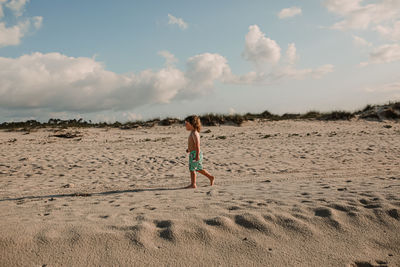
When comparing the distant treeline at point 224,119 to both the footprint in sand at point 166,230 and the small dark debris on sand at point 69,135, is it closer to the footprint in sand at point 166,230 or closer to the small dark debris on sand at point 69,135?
the small dark debris on sand at point 69,135

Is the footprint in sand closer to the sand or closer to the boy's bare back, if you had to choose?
the sand

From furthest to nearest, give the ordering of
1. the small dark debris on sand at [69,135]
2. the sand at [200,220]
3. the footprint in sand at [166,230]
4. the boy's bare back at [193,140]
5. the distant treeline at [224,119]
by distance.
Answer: the distant treeline at [224,119]
the small dark debris on sand at [69,135]
the boy's bare back at [193,140]
the footprint in sand at [166,230]
the sand at [200,220]

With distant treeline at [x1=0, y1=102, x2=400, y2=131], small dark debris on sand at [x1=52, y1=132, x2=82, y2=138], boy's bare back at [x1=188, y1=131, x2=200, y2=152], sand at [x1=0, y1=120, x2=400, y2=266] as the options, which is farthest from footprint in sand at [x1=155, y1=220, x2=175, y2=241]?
distant treeline at [x1=0, y1=102, x2=400, y2=131]

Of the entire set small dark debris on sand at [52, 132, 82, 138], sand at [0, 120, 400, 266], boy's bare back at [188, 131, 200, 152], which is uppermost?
boy's bare back at [188, 131, 200, 152]

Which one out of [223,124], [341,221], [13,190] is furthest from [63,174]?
[223,124]

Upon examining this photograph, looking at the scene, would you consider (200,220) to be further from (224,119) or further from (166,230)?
(224,119)

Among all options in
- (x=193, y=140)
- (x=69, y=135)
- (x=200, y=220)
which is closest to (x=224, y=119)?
(x=69, y=135)

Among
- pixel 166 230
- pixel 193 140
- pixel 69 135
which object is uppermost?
pixel 193 140

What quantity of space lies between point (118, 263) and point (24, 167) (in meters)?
7.84

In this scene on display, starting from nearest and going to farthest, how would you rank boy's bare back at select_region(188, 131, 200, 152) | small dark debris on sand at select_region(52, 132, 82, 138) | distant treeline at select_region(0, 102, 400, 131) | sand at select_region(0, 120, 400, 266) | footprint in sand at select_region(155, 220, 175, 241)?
sand at select_region(0, 120, 400, 266)
footprint in sand at select_region(155, 220, 175, 241)
boy's bare back at select_region(188, 131, 200, 152)
small dark debris on sand at select_region(52, 132, 82, 138)
distant treeline at select_region(0, 102, 400, 131)

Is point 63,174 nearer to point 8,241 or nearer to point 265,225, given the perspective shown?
point 8,241

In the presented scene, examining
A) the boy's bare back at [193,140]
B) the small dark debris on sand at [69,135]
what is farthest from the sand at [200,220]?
the small dark debris on sand at [69,135]

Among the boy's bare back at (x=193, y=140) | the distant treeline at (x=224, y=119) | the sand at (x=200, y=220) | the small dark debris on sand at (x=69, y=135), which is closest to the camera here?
the sand at (x=200, y=220)

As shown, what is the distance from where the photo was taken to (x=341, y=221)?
3.19 m
